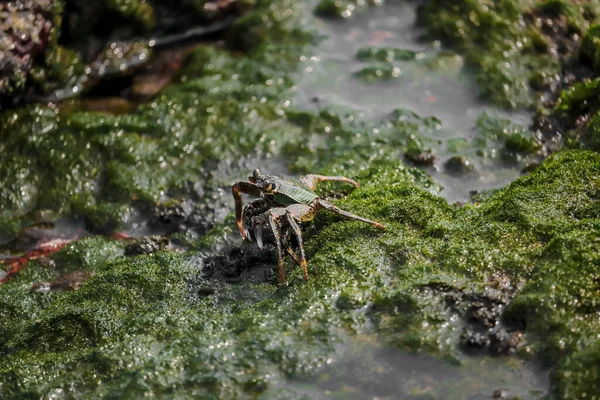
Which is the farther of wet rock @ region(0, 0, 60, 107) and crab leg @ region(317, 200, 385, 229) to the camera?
wet rock @ region(0, 0, 60, 107)

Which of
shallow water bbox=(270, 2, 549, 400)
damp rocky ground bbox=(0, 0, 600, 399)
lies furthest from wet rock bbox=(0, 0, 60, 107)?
shallow water bbox=(270, 2, 549, 400)

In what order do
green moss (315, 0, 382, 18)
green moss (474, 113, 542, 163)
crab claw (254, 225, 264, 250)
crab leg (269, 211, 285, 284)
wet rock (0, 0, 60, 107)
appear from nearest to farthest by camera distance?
crab leg (269, 211, 285, 284)
crab claw (254, 225, 264, 250)
green moss (474, 113, 542, 163)
wet rock (0, 0, 60, 107)
green moss (315, 0, 382, 18)

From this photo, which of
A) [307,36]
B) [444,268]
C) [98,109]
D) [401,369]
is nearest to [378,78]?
[307,36]

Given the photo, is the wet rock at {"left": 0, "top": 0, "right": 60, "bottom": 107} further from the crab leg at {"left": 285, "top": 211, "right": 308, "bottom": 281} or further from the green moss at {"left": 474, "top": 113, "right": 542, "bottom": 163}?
the green moss at {"left": 474, "top": 113, "right": 542, "bottom": 163}

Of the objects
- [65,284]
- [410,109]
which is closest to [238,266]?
[65,284]

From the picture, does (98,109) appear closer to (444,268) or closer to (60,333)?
(60,333)

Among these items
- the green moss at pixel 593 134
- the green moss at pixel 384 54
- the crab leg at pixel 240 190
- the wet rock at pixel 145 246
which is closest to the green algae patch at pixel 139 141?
the wet rock at pixel 145 246

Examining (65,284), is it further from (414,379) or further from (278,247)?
(414,379)
